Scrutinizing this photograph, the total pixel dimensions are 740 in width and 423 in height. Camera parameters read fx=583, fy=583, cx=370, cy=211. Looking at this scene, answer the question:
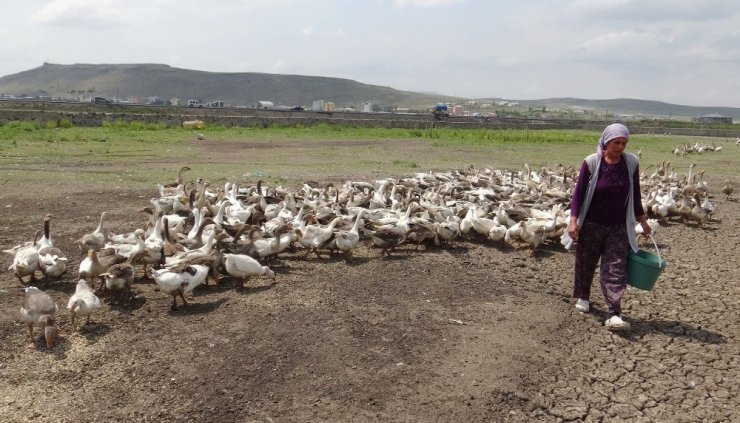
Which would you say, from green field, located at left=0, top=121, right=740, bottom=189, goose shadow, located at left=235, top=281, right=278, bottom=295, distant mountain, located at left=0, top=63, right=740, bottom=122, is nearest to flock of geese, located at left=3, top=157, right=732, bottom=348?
goose shadow, located at left=235, top=281, right=278, bottom=295

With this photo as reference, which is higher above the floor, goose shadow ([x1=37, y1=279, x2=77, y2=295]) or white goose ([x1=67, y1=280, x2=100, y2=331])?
white goose ([x1=67, y1=280, x2=100, y2=331])

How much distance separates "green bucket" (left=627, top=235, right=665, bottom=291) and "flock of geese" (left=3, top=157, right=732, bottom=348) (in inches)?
131

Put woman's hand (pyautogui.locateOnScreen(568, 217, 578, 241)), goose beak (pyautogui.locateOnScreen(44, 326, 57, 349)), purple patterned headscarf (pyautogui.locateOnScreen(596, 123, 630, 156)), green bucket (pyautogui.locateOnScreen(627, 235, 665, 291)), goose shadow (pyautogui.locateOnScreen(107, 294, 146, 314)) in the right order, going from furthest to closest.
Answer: goose shadow (pyautogui.locateOnScreen(107, 294, 146, 314))
woman's hand (pyautogui.locateOnScreen(568, 217, 578, 241))
green bucket (pyautogui.locateOnScreen(627, 235, 665, 291))
purple patterned headscarf (pyautogui.locateOnScreen(596, 123, 630, 156))
goose beak (pyautogui.locateOnScreen(44, 326, 57, 349))

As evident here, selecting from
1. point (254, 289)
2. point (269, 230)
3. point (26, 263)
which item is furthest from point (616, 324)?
point (26, 263)

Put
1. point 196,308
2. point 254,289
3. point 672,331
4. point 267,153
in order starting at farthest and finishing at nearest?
point 267,153, point 254,289, point 196,308, point 672,331

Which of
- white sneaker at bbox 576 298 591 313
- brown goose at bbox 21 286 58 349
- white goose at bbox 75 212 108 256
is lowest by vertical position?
white sneaker at bbox 576 298 591 313

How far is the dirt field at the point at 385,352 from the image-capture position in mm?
5066

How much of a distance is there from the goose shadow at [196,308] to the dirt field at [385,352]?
1.4 inches

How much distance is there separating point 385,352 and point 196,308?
8.54 ft

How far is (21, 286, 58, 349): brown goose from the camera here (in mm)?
5996

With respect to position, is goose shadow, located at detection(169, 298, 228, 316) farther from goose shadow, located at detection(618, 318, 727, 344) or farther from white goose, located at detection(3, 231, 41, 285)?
goose shadow, located at detection(618, 318, 727, 344)

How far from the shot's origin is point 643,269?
263 inches

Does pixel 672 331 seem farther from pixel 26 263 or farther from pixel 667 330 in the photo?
pixel 26 263

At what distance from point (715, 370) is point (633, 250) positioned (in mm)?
Result: 1547
